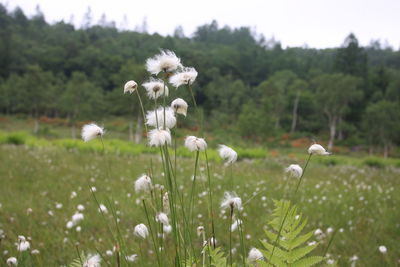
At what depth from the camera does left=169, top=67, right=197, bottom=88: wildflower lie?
3.96 feet

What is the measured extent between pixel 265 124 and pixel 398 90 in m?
24.9

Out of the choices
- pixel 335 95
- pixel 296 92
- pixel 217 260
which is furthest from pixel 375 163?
pixel 296 92

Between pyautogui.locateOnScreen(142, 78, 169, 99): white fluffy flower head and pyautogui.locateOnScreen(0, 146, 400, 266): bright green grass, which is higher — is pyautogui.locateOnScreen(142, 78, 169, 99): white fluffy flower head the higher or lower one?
the higher one

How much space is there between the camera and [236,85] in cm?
5531

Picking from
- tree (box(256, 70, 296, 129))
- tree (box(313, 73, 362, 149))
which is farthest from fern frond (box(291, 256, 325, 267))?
tree (box(256, 70, 296, 129))

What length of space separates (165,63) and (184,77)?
92 millimetres

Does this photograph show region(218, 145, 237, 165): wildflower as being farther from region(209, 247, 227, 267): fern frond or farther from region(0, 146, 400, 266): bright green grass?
region(209, 247, 227, 267): fern frond

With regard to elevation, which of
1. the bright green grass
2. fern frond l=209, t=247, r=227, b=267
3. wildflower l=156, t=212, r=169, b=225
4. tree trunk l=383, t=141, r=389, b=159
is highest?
wildflower l=156, t=212, r=169, b=225

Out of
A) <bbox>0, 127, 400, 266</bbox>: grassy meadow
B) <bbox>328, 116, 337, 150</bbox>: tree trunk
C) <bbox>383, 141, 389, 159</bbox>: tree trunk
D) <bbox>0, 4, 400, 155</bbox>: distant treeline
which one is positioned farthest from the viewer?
<bbox>328, 116, 337, 150</bbox>: tree trunk

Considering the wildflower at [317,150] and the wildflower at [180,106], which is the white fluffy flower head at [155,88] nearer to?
the wildflower at [180,106]

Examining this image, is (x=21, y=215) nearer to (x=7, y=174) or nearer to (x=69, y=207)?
(x=69, y=207)

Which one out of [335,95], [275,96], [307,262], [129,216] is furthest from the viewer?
[275,96]

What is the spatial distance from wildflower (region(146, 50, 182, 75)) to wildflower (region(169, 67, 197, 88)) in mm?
47

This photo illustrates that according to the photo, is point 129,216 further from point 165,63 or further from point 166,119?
point 165,63
